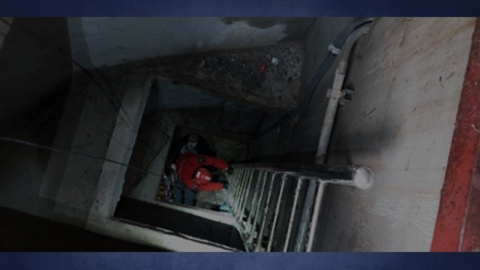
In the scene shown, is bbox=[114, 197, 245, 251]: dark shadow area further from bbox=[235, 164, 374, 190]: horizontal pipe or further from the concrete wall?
bbox=[235, 164, 374, 190]: horizontal pipe

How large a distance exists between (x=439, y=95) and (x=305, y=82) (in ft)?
7.11

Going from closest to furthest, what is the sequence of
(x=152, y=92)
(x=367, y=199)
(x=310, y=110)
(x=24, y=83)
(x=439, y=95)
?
(x=439, y=95) < (x=367, y=199) < (x=24, y=83) < (x=310, y=110) < (x=152, y=92)

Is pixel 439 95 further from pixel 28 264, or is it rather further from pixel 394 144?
pixel 28 264

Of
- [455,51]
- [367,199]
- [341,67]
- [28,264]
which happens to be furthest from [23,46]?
[455,51]

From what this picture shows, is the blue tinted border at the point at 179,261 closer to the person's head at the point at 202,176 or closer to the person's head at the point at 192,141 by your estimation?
the person's head at the point at 202,176

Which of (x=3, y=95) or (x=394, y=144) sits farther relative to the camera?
(x=3, y=95)

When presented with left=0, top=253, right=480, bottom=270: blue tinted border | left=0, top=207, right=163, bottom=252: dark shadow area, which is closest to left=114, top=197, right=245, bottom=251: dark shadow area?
left=0, top=207, right=163, bottom=252: dark shadow area

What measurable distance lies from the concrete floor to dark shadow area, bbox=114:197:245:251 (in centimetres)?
239

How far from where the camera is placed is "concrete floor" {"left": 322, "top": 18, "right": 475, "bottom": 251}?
45.6 inches

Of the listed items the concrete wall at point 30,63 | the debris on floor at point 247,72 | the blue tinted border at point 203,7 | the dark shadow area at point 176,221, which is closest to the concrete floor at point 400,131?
the blue tinted border at point 203,7

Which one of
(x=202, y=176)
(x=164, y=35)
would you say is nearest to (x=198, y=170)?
(x=202, y=176)

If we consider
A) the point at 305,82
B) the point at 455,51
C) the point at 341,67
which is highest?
the point at 305,82

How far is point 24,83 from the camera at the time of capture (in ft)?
8.34

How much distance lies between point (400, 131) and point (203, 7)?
121cm
